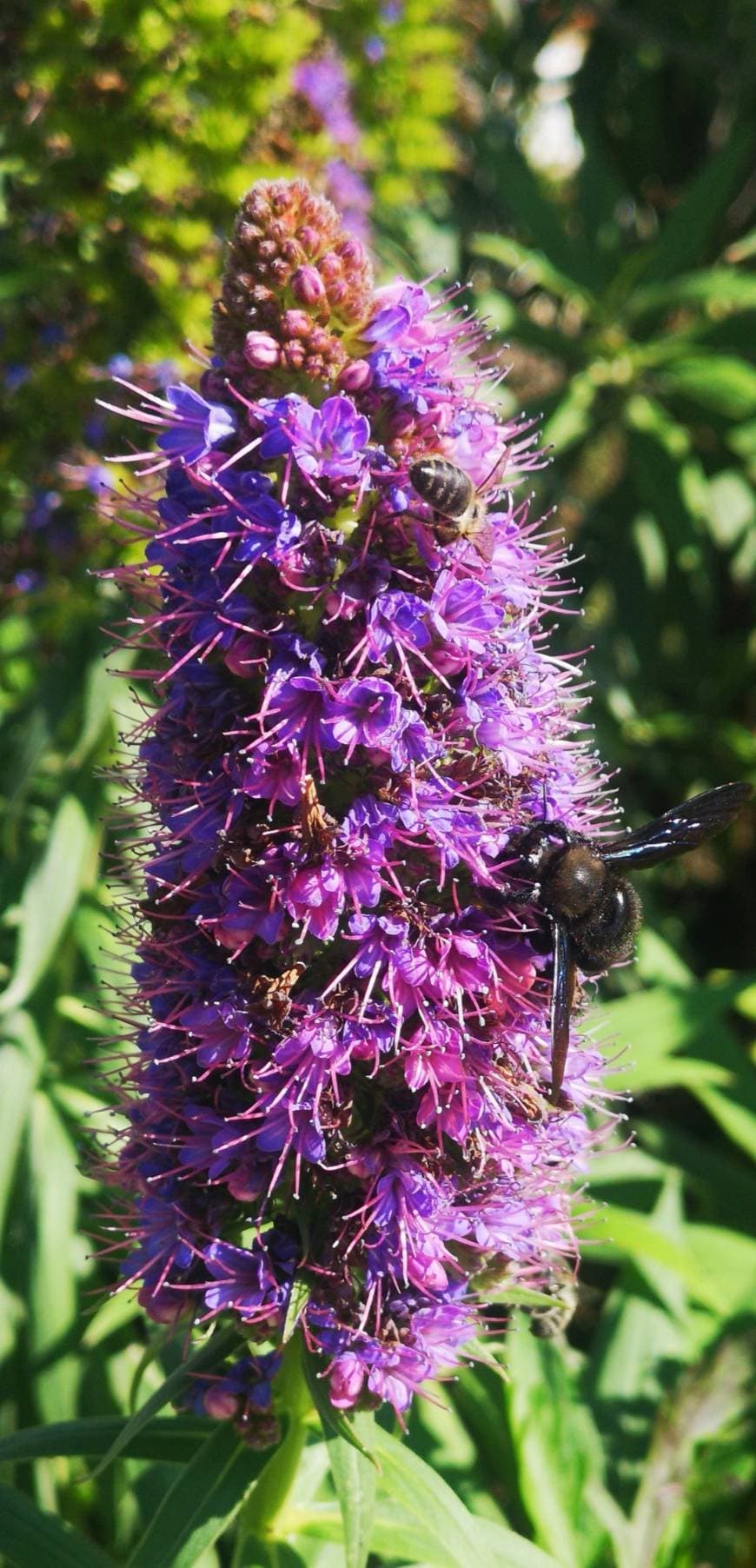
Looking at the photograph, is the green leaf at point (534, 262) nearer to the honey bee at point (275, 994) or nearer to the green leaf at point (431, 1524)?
the honey bee at point (275, 994)

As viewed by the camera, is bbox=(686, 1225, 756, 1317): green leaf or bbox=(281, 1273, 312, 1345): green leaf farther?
bbox=(686, 1225, 756, 1317): green leaf

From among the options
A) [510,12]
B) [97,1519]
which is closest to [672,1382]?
[97,1519]

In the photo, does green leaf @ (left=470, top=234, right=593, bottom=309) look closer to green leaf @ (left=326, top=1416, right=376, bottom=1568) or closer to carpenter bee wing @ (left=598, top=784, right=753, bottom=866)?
carpenter bee wing @ (left=598, top=784, right=753, bottom=866)

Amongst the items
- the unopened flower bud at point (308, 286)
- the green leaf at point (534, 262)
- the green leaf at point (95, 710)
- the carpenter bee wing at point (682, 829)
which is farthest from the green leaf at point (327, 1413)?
the green leaf at point (534, 262)

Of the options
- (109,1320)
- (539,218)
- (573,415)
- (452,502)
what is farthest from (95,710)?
(539,218)

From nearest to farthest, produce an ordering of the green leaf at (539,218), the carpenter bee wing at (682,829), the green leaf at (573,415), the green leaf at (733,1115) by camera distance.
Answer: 1. the carpenter bee wing at (682,829)
2. the green leaf at (733,1115)
3. the green leaf at (573,415)
4. the green leaf at (539,218)

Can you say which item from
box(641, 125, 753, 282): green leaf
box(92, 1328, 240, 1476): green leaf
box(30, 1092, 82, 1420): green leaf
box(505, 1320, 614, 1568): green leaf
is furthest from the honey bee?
box(641, 125, 753, 282): green leaf
